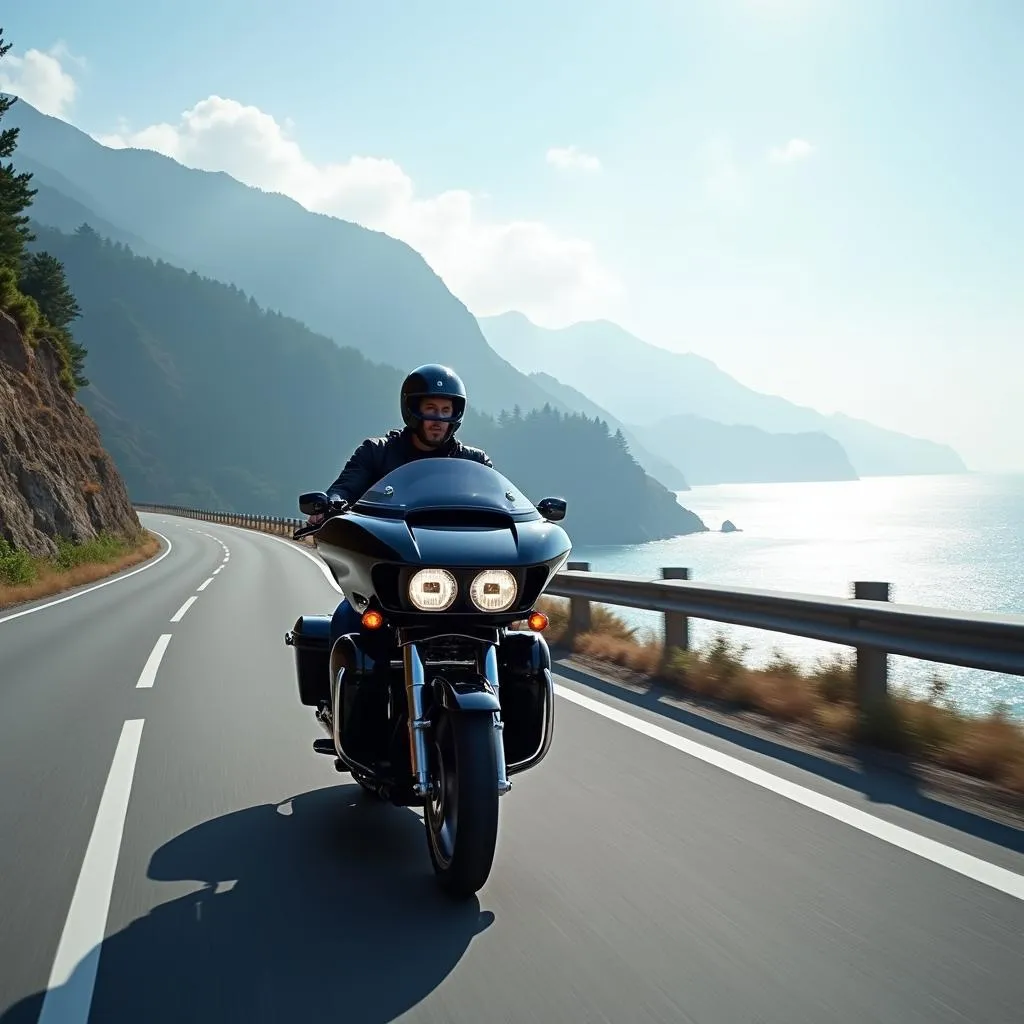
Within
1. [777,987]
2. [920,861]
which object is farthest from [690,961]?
[920,861]

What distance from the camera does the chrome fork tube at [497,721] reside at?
316cm

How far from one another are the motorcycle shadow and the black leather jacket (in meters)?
1.54

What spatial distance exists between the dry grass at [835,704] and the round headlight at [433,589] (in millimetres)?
3021

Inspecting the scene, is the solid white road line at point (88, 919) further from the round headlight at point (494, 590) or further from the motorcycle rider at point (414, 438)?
the round headlight at point (494, 590)

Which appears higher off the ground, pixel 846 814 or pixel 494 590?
pixel 494 590

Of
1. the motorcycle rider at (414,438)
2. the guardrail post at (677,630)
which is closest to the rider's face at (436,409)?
the motorcycle rider at (414,438)

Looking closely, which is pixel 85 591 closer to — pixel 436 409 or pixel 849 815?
pixel 436 409

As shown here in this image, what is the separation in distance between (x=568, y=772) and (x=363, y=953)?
232 cm

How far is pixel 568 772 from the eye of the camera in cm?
507

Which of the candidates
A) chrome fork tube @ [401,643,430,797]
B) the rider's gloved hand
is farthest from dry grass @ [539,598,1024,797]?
the rider's gloved hand

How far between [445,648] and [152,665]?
21.1 ft

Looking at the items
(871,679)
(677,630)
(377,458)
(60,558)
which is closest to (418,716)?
(377,458)

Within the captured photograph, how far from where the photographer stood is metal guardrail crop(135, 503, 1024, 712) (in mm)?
4914

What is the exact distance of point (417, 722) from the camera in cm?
335
